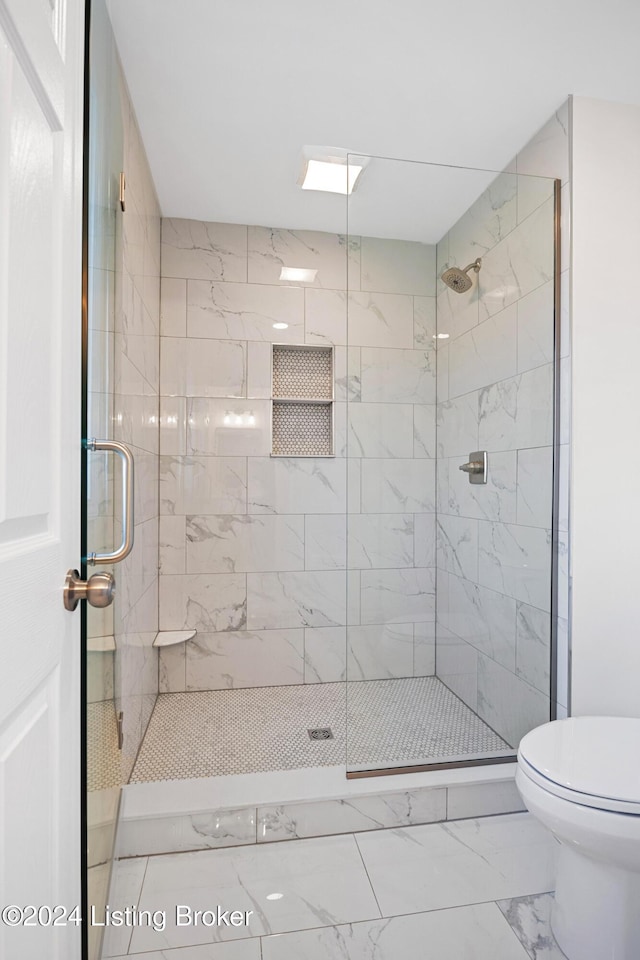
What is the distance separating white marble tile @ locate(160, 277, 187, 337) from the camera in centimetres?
278

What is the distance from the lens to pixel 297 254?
2898 mm

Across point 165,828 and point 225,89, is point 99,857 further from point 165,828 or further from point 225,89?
point 225,89

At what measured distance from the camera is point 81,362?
3.03 ft

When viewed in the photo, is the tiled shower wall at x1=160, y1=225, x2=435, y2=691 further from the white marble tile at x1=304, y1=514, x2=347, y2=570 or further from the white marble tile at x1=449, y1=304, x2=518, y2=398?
the white marble tile at x1=449, y1=304, x2=518, y2=398

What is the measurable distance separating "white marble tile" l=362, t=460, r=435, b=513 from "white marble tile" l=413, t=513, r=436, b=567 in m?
0.03

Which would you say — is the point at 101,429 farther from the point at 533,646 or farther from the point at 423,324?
the point at 533,646

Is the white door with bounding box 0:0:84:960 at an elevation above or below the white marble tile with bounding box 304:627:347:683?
above

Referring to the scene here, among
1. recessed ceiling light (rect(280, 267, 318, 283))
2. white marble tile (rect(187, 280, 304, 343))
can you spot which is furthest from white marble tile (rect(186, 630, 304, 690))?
recessed ceiling light (rect(280, 267, 318, 283))

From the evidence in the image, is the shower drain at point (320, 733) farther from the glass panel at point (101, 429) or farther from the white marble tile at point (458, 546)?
the glass panel at point (101, 429)

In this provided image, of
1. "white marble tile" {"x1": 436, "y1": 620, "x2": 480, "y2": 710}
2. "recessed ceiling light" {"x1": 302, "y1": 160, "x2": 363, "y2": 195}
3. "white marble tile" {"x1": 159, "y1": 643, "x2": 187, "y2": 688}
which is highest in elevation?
"recessed ceiling light" {"x1": 302, "y1": 160, "x2": 363, "y2": 195}

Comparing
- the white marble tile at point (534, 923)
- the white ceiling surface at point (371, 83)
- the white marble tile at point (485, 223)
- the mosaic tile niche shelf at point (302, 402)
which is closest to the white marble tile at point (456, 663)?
the white marble tile at point (534, 923)

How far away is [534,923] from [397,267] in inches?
83.4

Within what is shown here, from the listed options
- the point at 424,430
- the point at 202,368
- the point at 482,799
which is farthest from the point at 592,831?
the point at 202,368

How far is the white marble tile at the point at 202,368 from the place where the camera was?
2.78 meters
